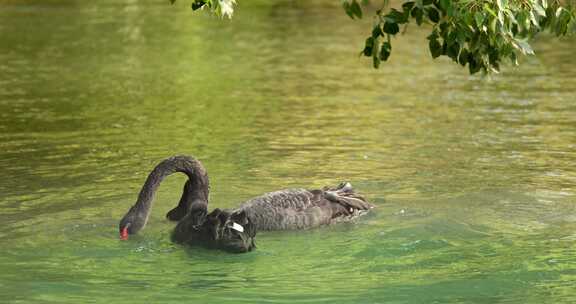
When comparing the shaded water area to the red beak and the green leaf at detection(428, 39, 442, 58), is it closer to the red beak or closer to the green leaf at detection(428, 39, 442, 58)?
the red beak

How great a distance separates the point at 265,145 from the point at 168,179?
4.96 feet

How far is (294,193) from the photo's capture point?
1009 cm

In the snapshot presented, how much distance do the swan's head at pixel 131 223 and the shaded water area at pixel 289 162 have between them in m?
0.09

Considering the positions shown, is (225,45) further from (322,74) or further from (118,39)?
(322,74)

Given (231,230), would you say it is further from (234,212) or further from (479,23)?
(479,23)

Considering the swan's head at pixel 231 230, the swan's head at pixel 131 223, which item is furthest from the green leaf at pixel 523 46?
the swan's head at pixel 131 223

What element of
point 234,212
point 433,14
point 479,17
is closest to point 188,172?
point 234,212

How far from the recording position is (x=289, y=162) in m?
12.5

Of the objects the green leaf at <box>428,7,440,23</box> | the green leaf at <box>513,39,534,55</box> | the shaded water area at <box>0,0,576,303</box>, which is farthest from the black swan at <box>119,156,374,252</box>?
the green leaf at <box>513,39,534,55</box>

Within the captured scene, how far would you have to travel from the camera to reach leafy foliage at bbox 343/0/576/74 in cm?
764

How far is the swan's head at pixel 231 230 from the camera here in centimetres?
900

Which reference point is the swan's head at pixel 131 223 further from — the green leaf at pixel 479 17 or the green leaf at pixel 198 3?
the green leaf at pixel 479 17

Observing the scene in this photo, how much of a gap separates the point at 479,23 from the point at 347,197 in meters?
3.21

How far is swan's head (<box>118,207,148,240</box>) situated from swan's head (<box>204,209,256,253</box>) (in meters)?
0.59
